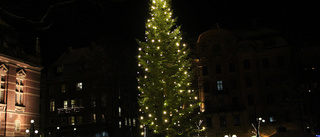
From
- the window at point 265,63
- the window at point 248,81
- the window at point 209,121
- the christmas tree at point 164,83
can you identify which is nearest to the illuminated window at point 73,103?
the window at point 209,121

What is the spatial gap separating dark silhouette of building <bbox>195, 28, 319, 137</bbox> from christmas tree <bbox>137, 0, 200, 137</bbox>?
2265 cm

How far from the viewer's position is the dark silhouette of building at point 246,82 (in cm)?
4341

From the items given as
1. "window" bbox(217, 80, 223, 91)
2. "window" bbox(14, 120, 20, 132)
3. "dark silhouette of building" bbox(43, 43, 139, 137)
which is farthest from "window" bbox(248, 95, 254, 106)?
"window" bbox(14, 120, 20, 132)

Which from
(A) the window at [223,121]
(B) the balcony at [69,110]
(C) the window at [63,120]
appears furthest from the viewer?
(C) the window at [63,120]

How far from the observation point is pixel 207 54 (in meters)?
48.6

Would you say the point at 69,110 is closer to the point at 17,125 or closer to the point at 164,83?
→ the point at 17,125

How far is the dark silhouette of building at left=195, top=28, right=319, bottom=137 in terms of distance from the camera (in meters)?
43.4

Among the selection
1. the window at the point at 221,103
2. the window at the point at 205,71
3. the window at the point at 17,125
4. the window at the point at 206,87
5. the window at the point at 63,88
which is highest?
the window at the point at 205,71

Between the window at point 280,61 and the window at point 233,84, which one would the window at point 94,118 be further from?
the window at point 280,61

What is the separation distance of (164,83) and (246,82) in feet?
95.0

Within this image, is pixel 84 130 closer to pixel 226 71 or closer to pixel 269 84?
pixel 226 71

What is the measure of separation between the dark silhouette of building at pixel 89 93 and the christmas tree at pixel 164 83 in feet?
96.2

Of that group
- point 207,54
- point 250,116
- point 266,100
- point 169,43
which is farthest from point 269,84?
point 169,43

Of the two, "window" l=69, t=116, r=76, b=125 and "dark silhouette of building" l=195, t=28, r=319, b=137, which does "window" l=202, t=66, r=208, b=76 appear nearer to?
"dark silhouette of building" l=195, t=28, r=319, b=137
